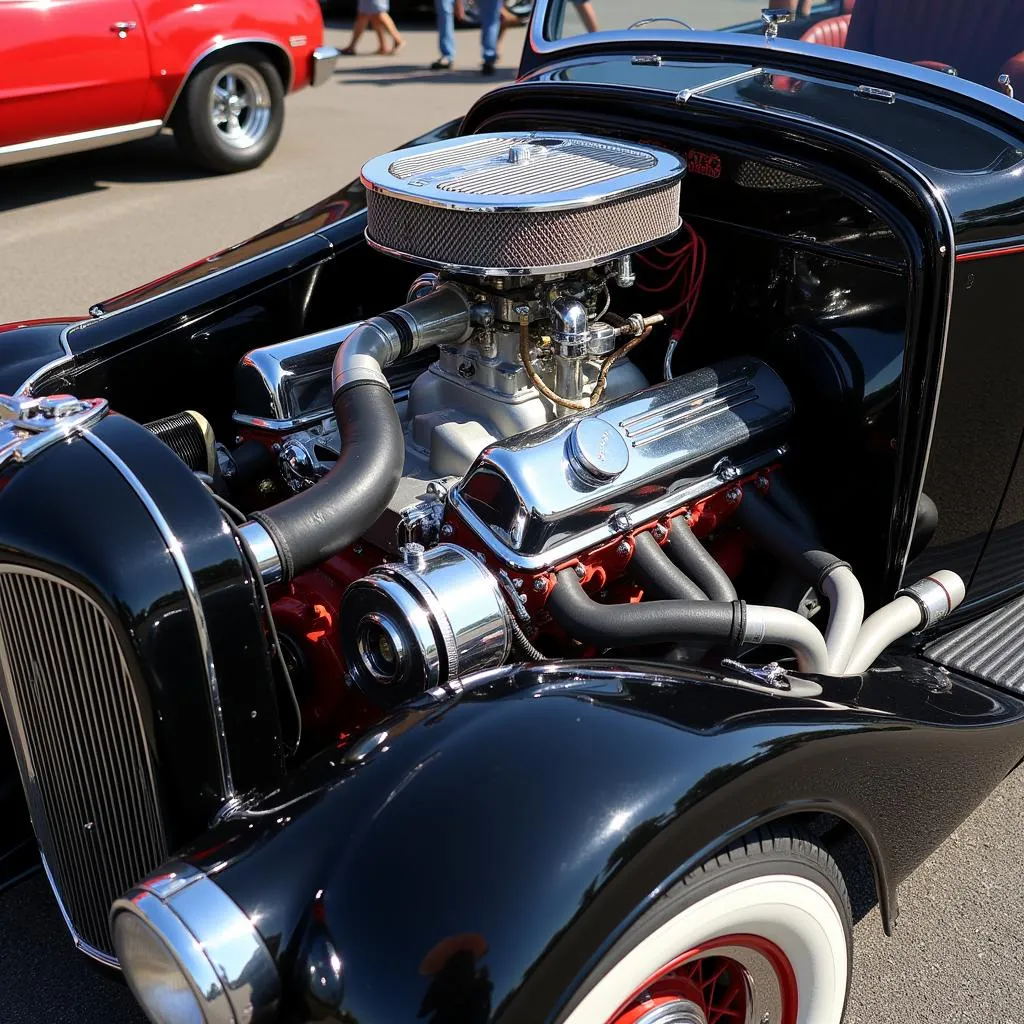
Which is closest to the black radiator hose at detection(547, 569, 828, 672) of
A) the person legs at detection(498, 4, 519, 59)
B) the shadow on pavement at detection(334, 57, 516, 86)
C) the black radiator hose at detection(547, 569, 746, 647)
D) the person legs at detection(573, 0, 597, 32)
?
the black radiator hose at detection(547, 569, 746, 647)

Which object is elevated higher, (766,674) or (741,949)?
(766,674)

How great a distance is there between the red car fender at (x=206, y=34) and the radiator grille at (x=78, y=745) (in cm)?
554

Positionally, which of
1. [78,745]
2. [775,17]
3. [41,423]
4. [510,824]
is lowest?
[78,745]

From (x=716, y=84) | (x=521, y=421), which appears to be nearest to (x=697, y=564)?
(x=521, y=421)

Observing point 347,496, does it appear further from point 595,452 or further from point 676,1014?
point 676,1014

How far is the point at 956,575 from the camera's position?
240cm

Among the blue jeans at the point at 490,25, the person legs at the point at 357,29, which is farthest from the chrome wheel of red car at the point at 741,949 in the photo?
the person legs at the point at 357,29

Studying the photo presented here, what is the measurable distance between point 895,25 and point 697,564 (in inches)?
59.3

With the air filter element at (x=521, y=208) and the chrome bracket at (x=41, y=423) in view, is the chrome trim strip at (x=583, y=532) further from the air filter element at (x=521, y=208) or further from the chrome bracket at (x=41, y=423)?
the chrome bracket at (x=41, y=423)

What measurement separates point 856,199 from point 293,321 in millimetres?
1481

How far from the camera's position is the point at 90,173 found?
7184 millimetres

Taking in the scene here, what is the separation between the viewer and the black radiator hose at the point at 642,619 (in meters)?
1.92

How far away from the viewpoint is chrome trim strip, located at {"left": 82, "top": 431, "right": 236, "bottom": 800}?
1599 millimetres

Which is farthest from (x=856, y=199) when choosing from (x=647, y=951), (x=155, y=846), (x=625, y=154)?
(x=155, y=846)
